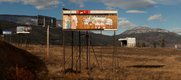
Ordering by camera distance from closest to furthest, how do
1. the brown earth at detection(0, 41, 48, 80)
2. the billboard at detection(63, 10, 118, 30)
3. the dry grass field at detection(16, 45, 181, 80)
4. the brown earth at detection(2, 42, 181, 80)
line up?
the brown earth at detection(0, 41, 48, 80) → the brown earth at detection(2, 42, 181, 80) → the dry grass field at detection(16, 45, 181, 80) → the billboard at detection(63, 10, 118, 30)

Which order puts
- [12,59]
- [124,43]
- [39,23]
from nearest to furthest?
[12,59]
[39,23]
[124,43]

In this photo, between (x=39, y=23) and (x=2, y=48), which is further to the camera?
(x=39, y=23)

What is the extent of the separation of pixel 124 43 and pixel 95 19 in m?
128

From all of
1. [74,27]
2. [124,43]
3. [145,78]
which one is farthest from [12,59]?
[124,43]

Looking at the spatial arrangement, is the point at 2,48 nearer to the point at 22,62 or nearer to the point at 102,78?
the point at 22,62

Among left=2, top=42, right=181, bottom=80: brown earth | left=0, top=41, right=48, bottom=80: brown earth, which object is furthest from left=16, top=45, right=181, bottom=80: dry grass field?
left=0, top=41, right=48, bottom=80: brown earth

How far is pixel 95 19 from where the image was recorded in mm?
35875

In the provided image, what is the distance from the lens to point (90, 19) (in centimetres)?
3578

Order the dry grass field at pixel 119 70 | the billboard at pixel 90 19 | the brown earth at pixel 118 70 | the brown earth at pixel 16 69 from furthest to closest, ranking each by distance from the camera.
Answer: the billboard at pixel 90 19 < the dry grass field at pixel 119 70 < the brown earth at pixel 118 70 < the brown earth at pixel 16 69

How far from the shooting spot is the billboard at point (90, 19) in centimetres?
3534

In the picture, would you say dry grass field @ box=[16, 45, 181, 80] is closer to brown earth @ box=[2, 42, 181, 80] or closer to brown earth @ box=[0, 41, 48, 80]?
brown earth @ box=[2, 42, 181, 80]

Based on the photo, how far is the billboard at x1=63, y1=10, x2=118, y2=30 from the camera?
35.3 metres

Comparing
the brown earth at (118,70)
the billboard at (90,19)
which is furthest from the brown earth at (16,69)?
the billboard at (90,19)

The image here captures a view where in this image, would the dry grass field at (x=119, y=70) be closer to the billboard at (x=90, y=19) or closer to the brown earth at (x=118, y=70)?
the brown earth at (x=118, y=70)
